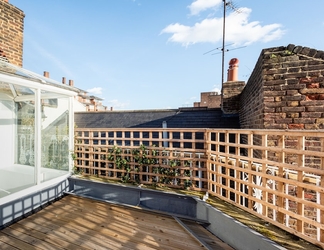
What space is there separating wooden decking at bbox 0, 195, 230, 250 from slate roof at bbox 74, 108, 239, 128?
3733mm

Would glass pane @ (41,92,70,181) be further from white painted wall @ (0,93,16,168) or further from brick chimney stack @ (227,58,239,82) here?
brick chimney stack @ (227,58,239,82)

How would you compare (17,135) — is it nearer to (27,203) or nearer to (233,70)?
(27,203)

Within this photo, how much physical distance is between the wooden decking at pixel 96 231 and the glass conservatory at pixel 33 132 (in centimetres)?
76

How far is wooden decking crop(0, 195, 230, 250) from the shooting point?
7.59ft

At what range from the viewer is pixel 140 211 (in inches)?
131

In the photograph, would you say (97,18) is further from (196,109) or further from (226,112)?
(226,112)

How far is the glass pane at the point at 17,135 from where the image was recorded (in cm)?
358

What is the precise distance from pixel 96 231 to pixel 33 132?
2.58 metres

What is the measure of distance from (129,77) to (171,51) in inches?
197

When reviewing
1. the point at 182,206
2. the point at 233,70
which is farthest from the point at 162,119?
the point at 182,206

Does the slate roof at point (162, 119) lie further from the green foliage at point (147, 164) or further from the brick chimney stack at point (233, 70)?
the green foliage at point (147, 164)

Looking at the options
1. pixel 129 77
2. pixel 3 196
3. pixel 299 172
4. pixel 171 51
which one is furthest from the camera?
pixel 129 77

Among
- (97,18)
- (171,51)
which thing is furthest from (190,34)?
(97,18)

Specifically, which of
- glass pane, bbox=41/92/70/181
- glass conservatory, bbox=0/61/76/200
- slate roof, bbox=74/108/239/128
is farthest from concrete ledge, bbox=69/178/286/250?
slate roof, bbox=74/108/239/128
